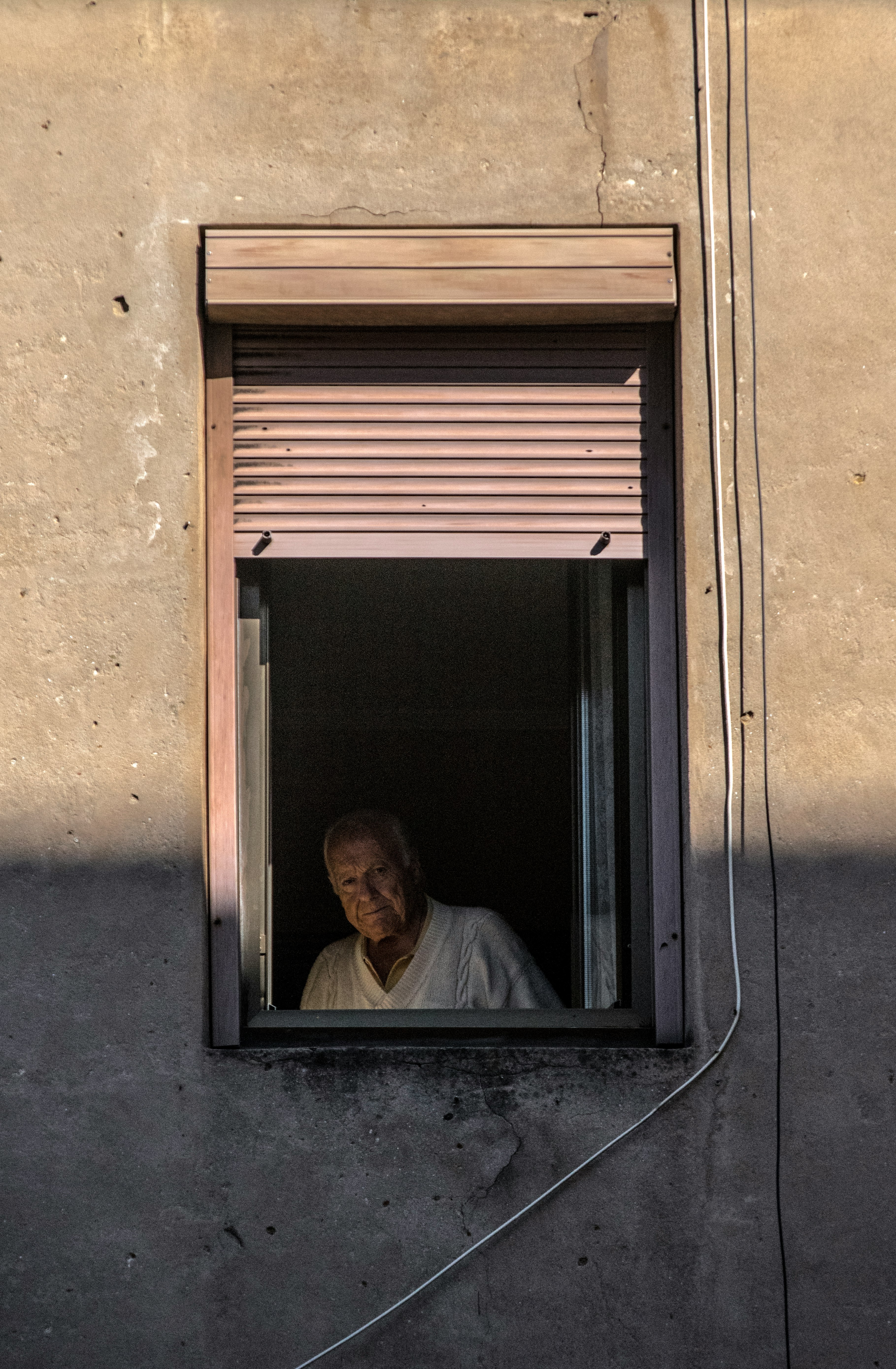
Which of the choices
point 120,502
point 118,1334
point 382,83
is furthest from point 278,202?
point 118,1334

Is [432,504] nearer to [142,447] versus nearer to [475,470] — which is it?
[475,470]

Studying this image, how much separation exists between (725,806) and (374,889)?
3.74ft

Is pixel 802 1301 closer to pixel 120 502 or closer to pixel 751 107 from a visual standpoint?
pixel 120 502

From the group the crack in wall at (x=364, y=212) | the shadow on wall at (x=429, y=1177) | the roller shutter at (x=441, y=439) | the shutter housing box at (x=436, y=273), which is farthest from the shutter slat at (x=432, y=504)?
the shadow on wall at (x=429, y=1177)

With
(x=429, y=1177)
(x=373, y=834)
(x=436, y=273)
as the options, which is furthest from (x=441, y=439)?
(x=429, y=1177)

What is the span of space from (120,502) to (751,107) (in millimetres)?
1685

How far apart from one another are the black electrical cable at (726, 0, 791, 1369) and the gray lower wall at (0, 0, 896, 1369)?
0.04 feet

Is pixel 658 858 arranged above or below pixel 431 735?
below

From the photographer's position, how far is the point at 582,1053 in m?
2.71

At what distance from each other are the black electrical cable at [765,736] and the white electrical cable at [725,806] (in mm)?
77

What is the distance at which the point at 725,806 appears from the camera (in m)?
2.76

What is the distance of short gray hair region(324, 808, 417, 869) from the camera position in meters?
3.56

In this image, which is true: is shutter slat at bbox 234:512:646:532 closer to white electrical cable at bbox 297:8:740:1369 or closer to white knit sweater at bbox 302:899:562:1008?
white electrical cable at bbox 297:8:740:1369

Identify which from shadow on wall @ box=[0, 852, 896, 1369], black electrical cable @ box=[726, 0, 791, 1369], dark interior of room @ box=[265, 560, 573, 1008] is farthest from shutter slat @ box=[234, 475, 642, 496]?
dark interior of room @ box=[265, 560, 573, 1008]
